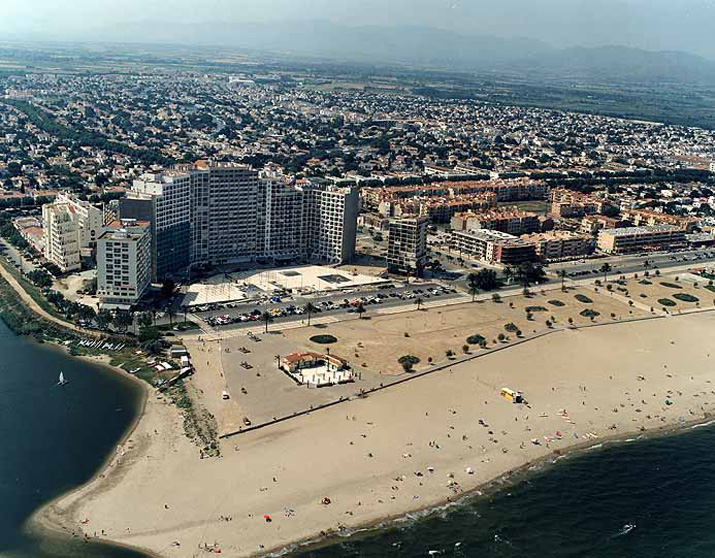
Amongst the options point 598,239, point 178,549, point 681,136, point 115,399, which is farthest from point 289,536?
point 681,136

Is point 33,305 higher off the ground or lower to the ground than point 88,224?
lower

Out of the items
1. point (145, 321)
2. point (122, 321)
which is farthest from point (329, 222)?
point (122, 321)

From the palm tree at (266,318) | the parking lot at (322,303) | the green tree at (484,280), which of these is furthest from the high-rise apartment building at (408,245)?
the palm tree at (266,318)

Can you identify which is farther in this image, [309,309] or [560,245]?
[560,245]

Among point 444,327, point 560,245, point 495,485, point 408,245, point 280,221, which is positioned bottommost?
point 495,485

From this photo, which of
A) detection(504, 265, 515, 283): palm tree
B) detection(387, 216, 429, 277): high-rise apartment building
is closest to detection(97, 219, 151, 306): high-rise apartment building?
detection(387, 216, 429, 277): high-rise apartment building

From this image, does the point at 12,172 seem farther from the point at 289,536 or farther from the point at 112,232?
the point at 289,536

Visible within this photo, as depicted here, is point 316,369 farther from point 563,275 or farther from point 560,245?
point 560,245
